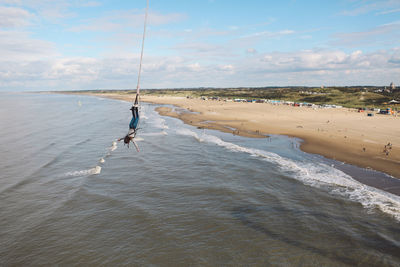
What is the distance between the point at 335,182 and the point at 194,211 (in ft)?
34.8

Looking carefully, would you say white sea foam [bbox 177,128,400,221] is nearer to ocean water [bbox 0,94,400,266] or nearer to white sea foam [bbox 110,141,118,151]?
ocean water [bbox 0,94,400,266]

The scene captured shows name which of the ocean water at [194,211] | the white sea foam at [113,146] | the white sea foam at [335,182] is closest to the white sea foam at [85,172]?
the ocean water at [194,211]

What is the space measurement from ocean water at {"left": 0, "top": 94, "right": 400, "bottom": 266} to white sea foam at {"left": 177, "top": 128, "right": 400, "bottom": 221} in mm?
71

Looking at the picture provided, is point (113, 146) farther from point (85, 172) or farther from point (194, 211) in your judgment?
point (194, 211)

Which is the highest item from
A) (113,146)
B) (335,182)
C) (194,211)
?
(335,182)

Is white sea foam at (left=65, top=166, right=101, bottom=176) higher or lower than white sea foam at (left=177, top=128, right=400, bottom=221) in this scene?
lower

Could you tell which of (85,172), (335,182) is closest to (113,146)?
(85,172)

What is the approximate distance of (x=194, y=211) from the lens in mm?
13938

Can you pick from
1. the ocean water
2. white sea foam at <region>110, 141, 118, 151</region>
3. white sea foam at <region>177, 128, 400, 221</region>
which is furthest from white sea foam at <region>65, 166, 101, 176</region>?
white sea foam at <region>177, 128, 400, 221</region>

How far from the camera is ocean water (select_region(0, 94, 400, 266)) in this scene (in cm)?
1041

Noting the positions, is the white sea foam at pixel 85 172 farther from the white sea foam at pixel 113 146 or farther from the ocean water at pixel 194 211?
the white sea foam at pixel 113 146

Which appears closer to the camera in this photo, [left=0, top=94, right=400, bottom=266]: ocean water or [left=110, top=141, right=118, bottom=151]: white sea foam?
[left=0, top=94, right=400, bottom=266]: ocean water

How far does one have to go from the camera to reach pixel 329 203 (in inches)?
572

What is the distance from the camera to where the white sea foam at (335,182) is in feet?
46.5
